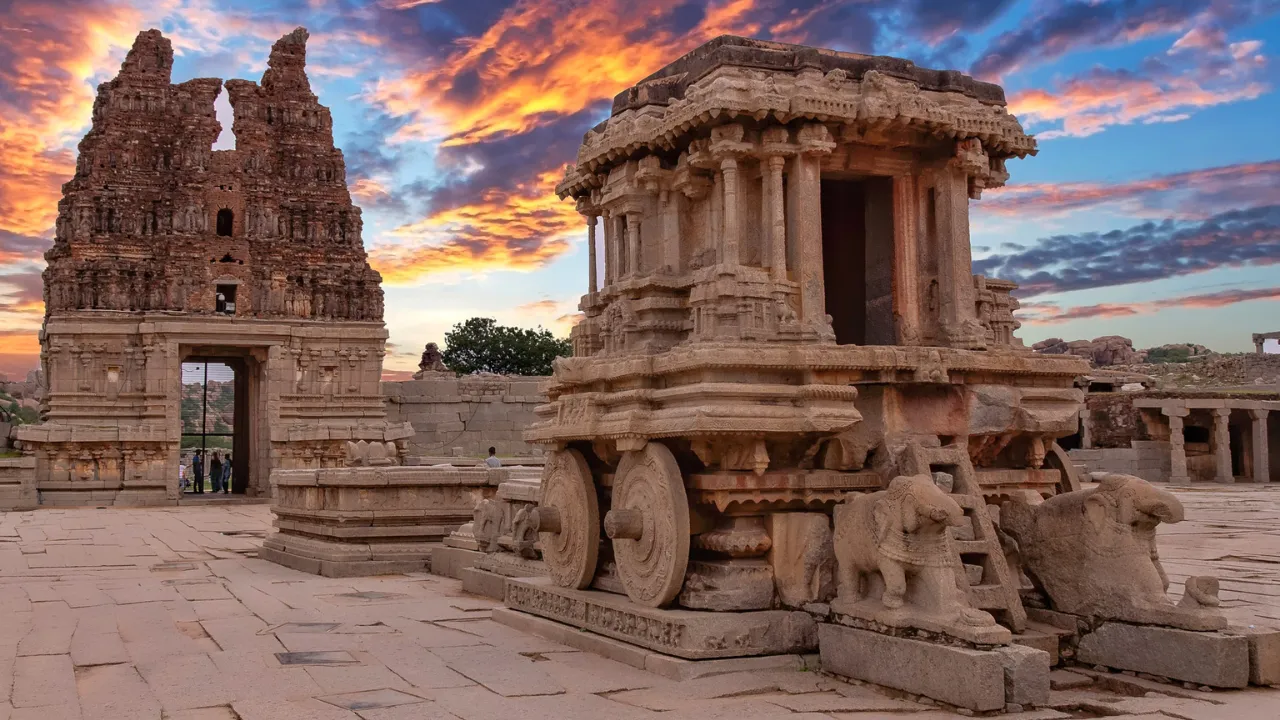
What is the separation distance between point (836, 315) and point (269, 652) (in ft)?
15.5

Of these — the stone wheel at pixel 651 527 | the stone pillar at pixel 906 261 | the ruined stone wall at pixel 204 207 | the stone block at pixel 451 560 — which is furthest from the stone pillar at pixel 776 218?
the ruined stone wall at pixel 204 207

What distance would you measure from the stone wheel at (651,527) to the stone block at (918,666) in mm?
923

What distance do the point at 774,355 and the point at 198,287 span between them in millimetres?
24887

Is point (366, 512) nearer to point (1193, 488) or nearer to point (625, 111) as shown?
point (625, 111)

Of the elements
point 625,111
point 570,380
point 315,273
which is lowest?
point 570,380

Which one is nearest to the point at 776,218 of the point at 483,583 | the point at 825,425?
the point at 825,425

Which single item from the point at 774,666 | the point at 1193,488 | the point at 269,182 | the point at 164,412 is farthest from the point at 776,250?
the point at 269,182

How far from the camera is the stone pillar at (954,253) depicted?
297 inches

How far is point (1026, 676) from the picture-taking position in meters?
5.12

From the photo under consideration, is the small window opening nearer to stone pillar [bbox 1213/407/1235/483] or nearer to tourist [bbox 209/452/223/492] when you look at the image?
tourist [bbox 209/452/223/492]

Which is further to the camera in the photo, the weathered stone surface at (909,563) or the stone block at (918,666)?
the weathered stone surface at (909,563)

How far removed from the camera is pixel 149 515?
22281 millimetres

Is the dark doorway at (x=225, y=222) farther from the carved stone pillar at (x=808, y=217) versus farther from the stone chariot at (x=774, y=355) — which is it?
the carved stone pillar at (x=808, y=217)

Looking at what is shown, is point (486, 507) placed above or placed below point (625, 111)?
below
